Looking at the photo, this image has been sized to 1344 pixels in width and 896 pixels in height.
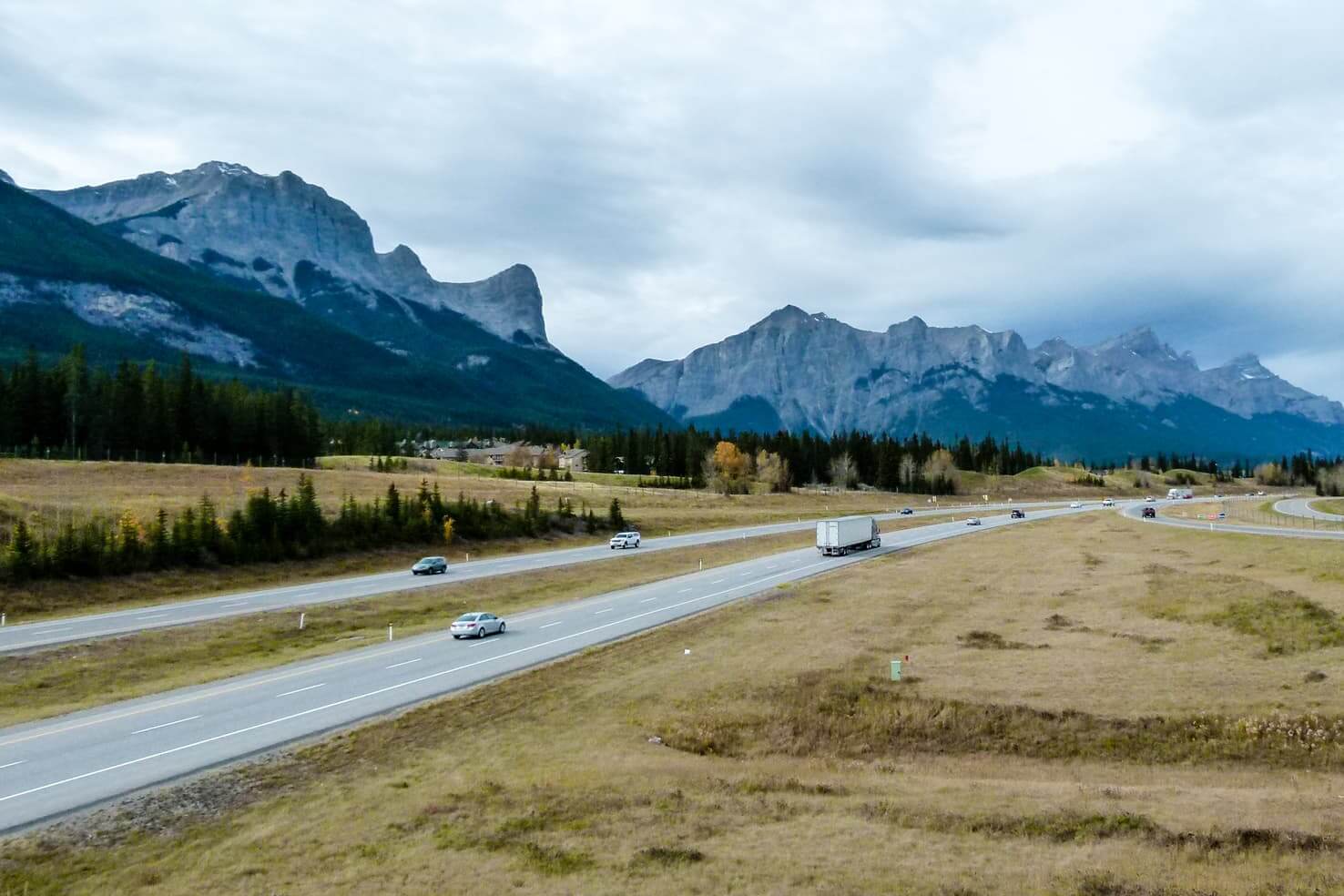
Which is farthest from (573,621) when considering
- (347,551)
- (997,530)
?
(997,530)

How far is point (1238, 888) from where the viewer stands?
13.4m

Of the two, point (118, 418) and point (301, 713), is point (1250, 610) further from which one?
point (118, 418)

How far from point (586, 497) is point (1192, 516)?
80.5 m

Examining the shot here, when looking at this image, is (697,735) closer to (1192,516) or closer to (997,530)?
(997,530)

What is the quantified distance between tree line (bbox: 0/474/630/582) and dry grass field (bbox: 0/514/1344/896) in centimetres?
3499

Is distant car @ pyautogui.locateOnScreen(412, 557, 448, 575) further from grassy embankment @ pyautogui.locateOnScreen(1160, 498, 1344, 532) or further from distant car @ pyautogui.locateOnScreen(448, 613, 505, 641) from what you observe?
grassy embankment @ pyautogui.locateOnScreen(1160, 498, 1344, 532)

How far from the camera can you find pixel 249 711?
24.9 meters

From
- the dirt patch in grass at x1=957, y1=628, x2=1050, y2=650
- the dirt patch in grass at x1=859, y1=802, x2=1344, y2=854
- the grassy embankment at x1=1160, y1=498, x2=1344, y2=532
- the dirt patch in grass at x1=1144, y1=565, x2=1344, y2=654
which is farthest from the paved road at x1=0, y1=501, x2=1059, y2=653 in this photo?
the grassy embankment at x1=1160, y1=498, x2=1344, y2=532

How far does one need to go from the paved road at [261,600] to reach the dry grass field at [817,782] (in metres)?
20.6

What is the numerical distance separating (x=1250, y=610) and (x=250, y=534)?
201 ft

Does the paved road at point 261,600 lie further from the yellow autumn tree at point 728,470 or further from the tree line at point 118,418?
the yellow autumn tree at point 728,470

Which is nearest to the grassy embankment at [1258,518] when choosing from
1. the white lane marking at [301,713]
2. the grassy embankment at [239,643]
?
the grassy embankment at [239,643]

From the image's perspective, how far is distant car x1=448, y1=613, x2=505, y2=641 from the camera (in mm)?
37156

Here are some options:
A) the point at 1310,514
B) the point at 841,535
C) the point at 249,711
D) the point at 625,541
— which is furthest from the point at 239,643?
the point at 1310,514
